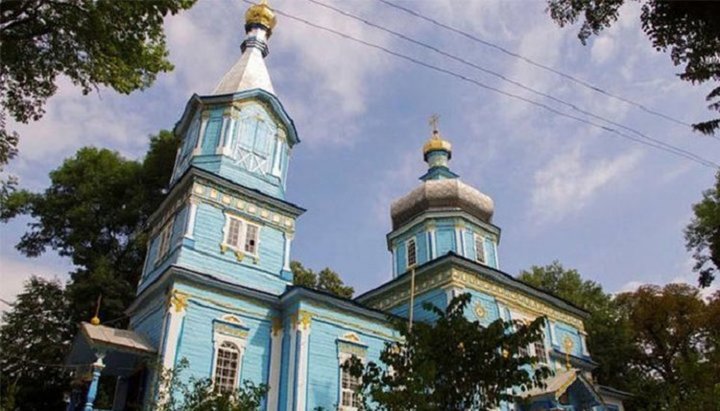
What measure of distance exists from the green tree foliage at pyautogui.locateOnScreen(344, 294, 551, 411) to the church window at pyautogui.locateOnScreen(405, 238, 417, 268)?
1606 cm

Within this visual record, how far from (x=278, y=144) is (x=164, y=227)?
5.14 meters

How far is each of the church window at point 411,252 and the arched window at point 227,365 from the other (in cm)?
1077

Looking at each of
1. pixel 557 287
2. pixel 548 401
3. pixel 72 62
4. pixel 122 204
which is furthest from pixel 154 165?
pixel 557 287

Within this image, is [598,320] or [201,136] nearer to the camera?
[201,136]

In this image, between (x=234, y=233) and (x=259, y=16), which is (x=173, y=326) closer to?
(x=234, y=233)

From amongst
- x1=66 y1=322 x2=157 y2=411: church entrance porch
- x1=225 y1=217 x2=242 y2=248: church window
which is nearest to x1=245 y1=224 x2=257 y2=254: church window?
x1=225 y1=217 x2=242 y2=248: church window

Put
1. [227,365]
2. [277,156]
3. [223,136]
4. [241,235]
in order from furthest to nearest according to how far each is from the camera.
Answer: [277,156]
[223,136]
[241,235]
[227,365]

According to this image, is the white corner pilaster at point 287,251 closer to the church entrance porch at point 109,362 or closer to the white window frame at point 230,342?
the white window frame at point 230,342

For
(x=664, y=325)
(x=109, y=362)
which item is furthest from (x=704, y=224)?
(x=109, y=362)

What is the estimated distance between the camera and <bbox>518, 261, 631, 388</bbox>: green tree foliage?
33281 millimetres

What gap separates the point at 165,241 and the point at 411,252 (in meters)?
11.2

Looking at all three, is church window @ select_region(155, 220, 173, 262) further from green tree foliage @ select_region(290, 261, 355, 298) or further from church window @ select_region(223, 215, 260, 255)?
green tree foliage @ select_region(290, 261, 355, 298)

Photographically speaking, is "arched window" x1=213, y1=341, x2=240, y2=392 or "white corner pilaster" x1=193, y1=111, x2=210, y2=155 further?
"white corner pilaster" x1=193, y1=111, x2=210, y2=155

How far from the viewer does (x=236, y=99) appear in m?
20.2
